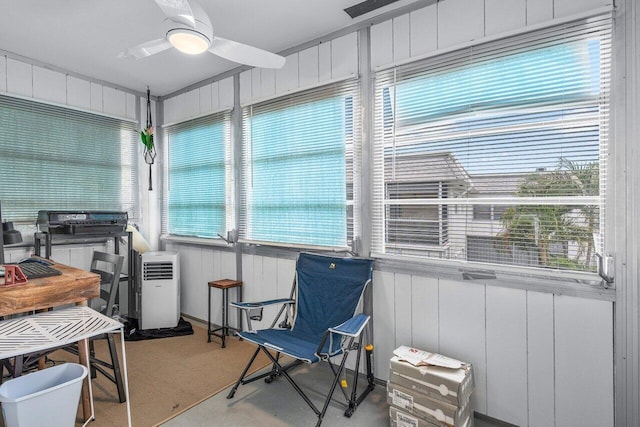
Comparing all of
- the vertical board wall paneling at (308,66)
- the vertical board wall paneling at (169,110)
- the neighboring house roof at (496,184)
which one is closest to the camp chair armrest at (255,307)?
the neighboring house roof at (496,184)

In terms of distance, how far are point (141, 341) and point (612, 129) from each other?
13.4 feet

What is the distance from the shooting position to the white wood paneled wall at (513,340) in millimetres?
1863

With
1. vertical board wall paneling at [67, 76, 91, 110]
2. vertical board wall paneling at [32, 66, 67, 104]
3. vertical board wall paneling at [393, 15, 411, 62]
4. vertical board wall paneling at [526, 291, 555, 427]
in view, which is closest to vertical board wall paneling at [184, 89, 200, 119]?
vertical board wall paneling at [67, 76, 91, 110]

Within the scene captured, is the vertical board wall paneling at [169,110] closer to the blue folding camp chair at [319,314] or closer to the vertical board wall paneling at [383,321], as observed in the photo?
the blue folding camp chair at [319,314]

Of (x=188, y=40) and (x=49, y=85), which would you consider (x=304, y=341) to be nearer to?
(x=188, y=40)

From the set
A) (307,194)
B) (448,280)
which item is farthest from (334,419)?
(307,194)

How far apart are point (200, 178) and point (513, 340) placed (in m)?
3.34

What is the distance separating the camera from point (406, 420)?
6.61ft

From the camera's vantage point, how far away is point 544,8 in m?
1.98

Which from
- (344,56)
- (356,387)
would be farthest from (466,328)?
(344,56)

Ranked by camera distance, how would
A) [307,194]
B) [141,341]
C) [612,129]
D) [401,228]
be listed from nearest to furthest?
[612,129], [401,228], [307,194], [141,341]

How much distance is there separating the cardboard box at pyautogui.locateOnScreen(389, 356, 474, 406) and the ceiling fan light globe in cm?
223

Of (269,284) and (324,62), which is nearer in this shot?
(324,62)

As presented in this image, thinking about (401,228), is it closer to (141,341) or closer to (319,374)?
(319,374)
